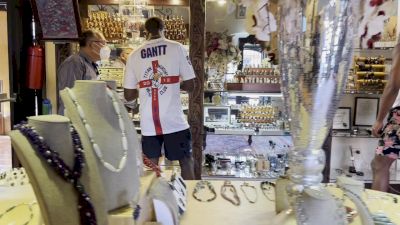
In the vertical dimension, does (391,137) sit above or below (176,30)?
below

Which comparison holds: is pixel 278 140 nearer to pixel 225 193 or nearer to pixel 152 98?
pixel 152 98

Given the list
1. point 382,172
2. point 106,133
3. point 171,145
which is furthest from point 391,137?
point 106,133

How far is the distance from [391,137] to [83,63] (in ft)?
7.50

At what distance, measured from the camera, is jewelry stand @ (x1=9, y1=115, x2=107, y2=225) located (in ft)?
2.42

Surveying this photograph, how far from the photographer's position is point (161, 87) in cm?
Result: 292

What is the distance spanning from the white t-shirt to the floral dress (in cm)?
135

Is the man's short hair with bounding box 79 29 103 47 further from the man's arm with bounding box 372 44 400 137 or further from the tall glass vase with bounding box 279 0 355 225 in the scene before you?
the tall glass vase with bounding box 279 0 355 225

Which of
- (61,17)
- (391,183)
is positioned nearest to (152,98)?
(61,17)

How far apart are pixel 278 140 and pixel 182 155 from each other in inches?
→ 46.0

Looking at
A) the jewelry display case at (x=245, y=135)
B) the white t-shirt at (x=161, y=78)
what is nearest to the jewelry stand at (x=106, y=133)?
the white t-shirt at (x=161, y=78)

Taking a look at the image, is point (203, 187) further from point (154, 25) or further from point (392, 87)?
point (154, 25)

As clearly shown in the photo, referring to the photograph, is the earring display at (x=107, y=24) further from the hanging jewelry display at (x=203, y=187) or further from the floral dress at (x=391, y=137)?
the hanging jewelry display at (x=203, y=187)

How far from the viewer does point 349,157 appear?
3.73 metres

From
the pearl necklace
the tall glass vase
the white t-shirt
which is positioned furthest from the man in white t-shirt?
the tall glass vase
